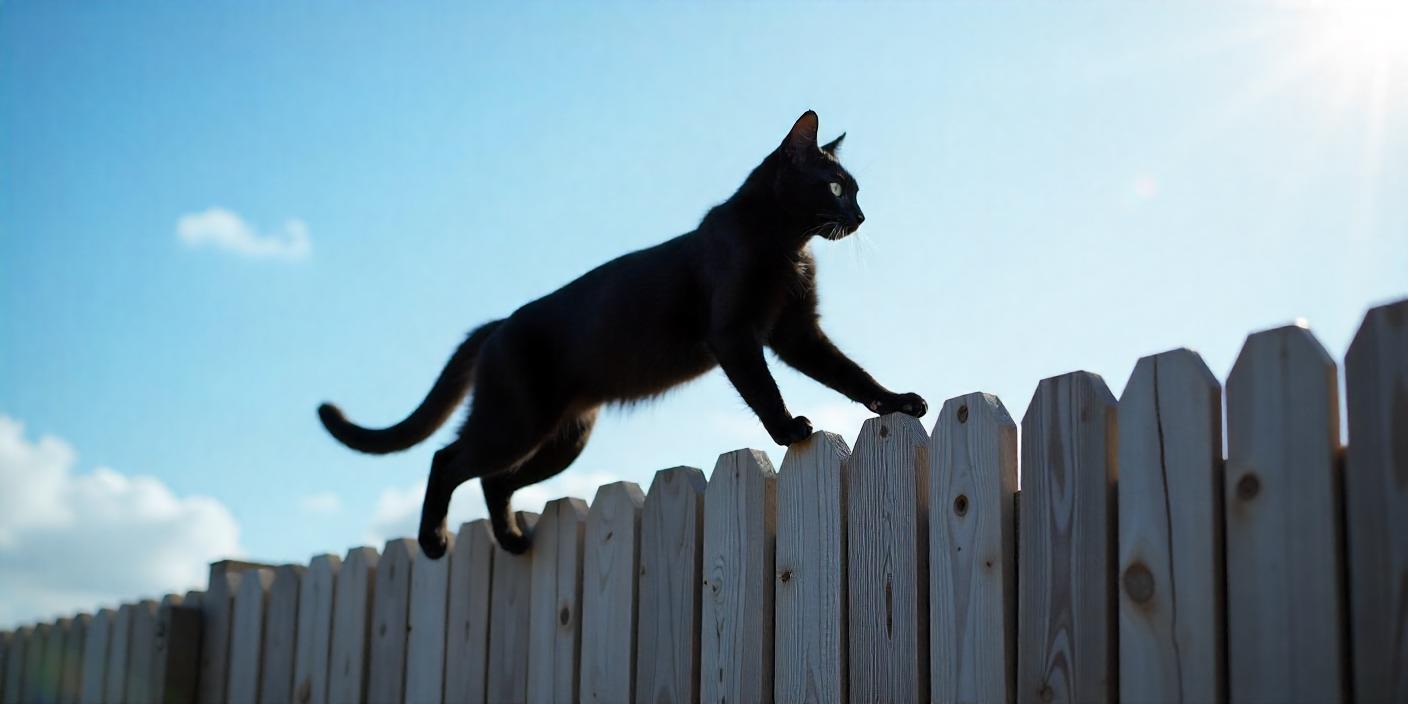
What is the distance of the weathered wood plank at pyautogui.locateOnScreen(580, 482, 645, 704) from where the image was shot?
3.16 m

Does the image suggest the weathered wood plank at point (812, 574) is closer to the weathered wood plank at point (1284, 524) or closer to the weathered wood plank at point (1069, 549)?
the weathered wood plank at point (1069, 549)

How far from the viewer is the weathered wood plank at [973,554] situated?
7.50ft

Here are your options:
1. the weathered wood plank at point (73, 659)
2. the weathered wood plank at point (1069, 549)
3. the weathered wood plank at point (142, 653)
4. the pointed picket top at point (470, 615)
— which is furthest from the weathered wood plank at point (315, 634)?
the weathered wood plank at point (1069, 549)

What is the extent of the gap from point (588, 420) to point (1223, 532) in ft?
8.25

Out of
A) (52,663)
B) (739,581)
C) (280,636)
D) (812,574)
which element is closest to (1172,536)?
(812,574)

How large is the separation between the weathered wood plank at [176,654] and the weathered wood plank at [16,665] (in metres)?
1.28

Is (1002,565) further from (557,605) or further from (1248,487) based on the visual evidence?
(557,605)

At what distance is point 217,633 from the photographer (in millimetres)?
4738

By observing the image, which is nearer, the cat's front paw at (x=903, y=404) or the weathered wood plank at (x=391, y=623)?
the cat's front paw at (x=903, y=404)

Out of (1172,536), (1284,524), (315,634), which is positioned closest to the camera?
(1284,524)

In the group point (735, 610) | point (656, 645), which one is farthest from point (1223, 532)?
point (656, 645)

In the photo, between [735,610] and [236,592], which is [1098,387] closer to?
[735,610]

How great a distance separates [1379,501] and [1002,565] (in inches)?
26.7

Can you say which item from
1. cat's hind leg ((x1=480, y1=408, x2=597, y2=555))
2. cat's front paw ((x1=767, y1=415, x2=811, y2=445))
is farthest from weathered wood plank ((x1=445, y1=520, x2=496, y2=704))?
cat's front paw ((x1=767, y1=415, x2=811, y2=445))
